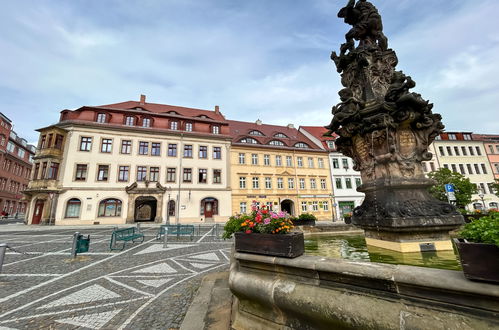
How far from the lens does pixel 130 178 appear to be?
2314 centimetres

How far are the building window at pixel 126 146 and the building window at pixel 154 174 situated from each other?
3.09 meters

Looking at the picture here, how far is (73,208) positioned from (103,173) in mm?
4225

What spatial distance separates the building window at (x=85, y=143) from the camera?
22625 millimetres

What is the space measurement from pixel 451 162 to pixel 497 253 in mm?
41359

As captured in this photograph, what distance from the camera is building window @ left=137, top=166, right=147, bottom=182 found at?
77.0 feet

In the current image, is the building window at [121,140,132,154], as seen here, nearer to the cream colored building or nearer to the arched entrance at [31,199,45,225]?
the cream colored building

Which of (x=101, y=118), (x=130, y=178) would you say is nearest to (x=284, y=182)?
(x=130, y=178)

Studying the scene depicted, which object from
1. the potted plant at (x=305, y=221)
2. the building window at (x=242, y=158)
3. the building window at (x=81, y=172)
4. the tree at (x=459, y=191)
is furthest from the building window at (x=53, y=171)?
the tree at (x=459, y=191)

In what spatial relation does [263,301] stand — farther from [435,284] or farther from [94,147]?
[94,147]

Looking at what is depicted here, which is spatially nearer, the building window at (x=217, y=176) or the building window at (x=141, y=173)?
the building window at (x=141, y=173)

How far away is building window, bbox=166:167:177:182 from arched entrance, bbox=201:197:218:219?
4290 millimetres

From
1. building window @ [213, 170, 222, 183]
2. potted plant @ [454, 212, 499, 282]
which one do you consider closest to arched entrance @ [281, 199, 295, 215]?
building window @ [213, 170, 222, 183]

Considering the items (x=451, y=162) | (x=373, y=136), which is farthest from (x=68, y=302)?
(x=451, y=162)

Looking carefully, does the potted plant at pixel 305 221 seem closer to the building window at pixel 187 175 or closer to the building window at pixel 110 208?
the building window at pixel 187 175
